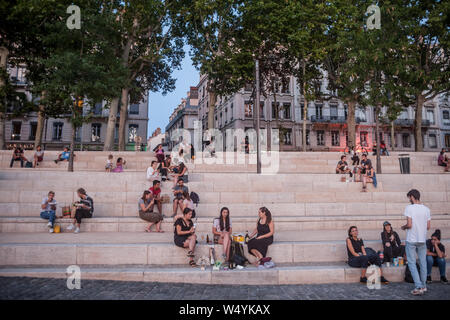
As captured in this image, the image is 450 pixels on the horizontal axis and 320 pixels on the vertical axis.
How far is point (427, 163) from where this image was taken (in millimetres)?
20047

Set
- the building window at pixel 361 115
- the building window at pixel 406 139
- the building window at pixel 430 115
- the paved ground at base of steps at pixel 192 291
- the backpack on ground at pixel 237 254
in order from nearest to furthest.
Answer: the paved ground at base of steps at pixel 192 291, the backpack on ground at pixel 237 254, the building window at pixel 361 115, the building window at pixel 406 139, the building window at pixel 430 115

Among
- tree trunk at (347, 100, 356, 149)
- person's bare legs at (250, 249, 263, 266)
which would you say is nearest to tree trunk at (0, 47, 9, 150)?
person's bare legs at (250, 249, 263, 266)

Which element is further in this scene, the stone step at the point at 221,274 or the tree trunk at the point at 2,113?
the tree trunk at the point at 2,113

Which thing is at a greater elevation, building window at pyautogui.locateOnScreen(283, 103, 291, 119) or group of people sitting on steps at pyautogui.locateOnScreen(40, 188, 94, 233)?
building window at pyautogui.locateOnScreen(283, 103, 291, 119)

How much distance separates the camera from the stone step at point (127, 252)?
21.2 feet

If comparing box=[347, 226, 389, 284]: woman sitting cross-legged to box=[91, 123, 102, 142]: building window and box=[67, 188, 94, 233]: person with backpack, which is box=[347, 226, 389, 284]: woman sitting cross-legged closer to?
box=[67, 188, 94, 233]: person with backpack

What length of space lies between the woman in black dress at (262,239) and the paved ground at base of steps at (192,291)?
2.86 ft

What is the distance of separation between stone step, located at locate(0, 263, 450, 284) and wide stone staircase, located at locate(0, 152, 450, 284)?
0.06ft

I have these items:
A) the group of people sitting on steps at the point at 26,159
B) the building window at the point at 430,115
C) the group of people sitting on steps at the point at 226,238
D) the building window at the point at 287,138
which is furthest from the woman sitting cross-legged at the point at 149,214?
the building window at the point at 430,115

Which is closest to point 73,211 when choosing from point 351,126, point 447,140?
point 351,126

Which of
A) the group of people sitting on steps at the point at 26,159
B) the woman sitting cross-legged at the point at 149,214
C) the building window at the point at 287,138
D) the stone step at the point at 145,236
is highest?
the building window at the point at 287,138

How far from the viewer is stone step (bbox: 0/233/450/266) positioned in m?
6.45

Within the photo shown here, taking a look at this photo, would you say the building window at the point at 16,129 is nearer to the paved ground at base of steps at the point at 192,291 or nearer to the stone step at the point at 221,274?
the stone step at the point at 221,274

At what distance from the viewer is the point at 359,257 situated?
20.4 ft
